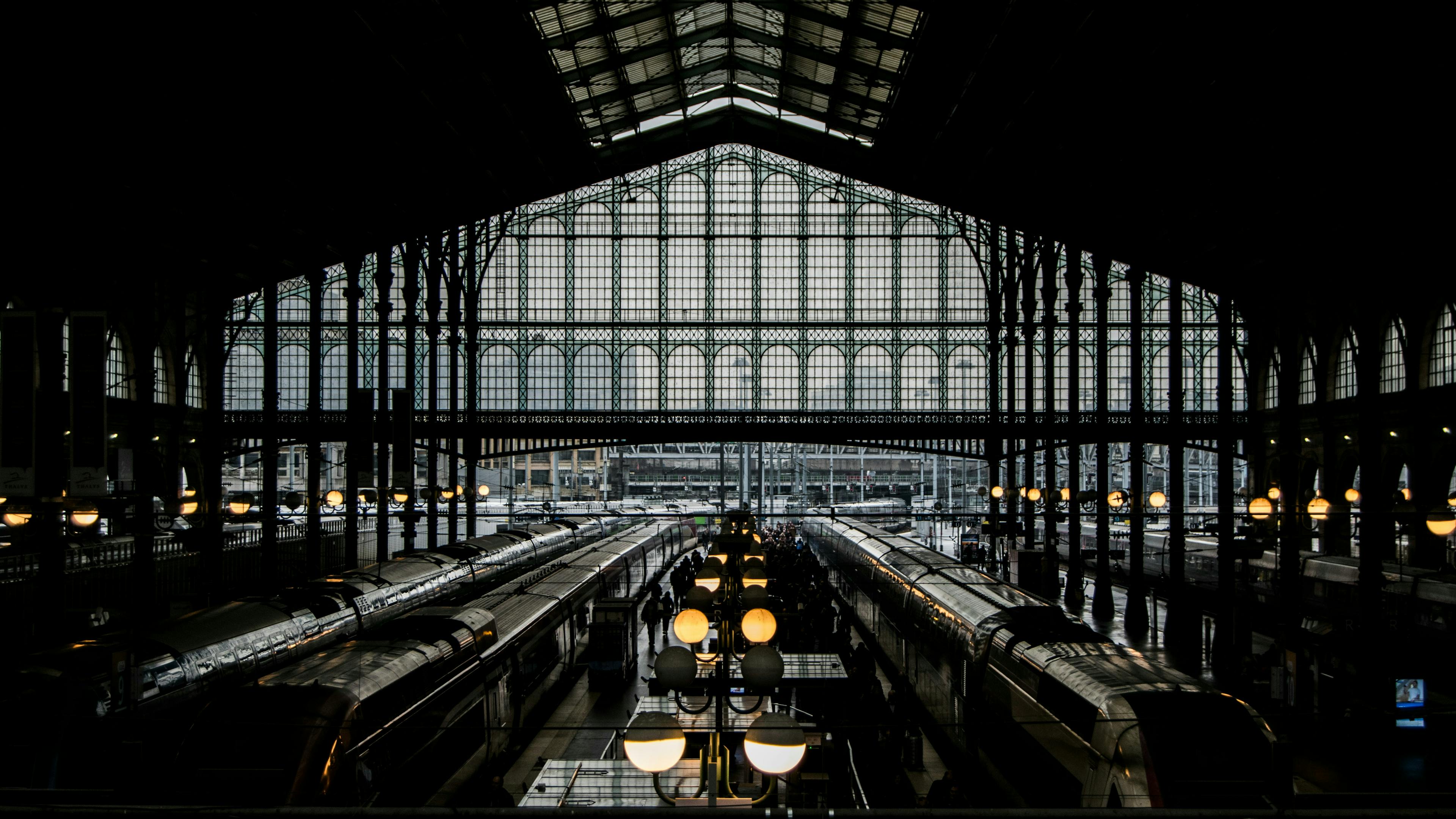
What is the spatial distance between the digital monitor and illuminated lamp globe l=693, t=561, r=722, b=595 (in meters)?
10.2

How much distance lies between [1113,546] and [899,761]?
32.2 m

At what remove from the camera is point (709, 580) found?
11.2 m

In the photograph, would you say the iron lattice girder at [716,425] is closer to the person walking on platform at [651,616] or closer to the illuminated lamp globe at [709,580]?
the person walking on platform at [651,616]

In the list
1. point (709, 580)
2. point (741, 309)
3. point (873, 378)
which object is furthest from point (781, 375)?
point (709, 580)

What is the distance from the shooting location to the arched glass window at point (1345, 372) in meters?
34.7

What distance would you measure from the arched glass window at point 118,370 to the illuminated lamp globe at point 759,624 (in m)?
29.5

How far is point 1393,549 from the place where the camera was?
31234mm

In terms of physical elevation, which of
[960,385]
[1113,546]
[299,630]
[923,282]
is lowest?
[1113,546]

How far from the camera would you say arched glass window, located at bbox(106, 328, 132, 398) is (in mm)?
31500

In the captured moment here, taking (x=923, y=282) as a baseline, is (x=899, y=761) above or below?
below

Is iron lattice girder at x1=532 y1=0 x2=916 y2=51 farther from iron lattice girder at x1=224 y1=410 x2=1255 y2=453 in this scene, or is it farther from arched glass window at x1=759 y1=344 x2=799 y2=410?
arched glass window at x1=759 y1=344 x2=799 y2=410

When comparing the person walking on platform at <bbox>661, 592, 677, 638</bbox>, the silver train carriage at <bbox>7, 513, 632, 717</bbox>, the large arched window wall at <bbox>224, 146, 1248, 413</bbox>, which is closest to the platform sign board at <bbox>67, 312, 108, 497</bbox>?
the silver train carriage at <bbox>7, 513, 632, 717</bbox>

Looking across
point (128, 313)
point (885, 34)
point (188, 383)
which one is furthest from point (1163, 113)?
point (188, 383)

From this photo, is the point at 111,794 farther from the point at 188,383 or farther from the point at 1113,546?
the point at 1113,546
